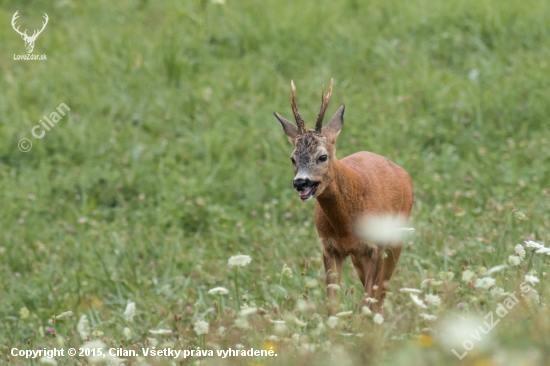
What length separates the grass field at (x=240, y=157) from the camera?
577 cm

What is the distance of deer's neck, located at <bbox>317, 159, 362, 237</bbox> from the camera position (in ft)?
16.6

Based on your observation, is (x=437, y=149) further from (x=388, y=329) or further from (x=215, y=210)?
Answer: (x=388, y=329)

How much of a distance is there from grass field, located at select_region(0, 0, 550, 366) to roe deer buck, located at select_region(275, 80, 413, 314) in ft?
0.80

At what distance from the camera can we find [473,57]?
32.2 feet

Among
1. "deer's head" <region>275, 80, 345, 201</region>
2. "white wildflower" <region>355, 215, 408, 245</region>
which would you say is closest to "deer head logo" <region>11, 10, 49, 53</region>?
"deer's head" <region>275, 80, 345, 201</region>

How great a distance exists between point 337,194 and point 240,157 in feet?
13.2

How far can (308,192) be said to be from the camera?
4824 millimetres

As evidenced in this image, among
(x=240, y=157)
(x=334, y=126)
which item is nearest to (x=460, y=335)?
(x=334, y=126)

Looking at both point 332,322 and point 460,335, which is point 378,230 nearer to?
point 332,322

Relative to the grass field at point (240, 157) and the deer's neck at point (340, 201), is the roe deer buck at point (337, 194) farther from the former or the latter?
the grass field at point (240, 157)

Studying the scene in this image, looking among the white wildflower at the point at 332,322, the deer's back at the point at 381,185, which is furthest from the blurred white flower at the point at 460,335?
the deer's back at the point at 381,185

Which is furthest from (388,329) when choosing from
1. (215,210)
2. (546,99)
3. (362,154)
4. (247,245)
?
(546,99)

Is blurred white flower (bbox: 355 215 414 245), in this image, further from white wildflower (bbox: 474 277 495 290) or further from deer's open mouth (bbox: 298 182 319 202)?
white wildflower (bbox: 474 277 495 290)

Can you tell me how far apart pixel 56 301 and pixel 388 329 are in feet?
12.3
